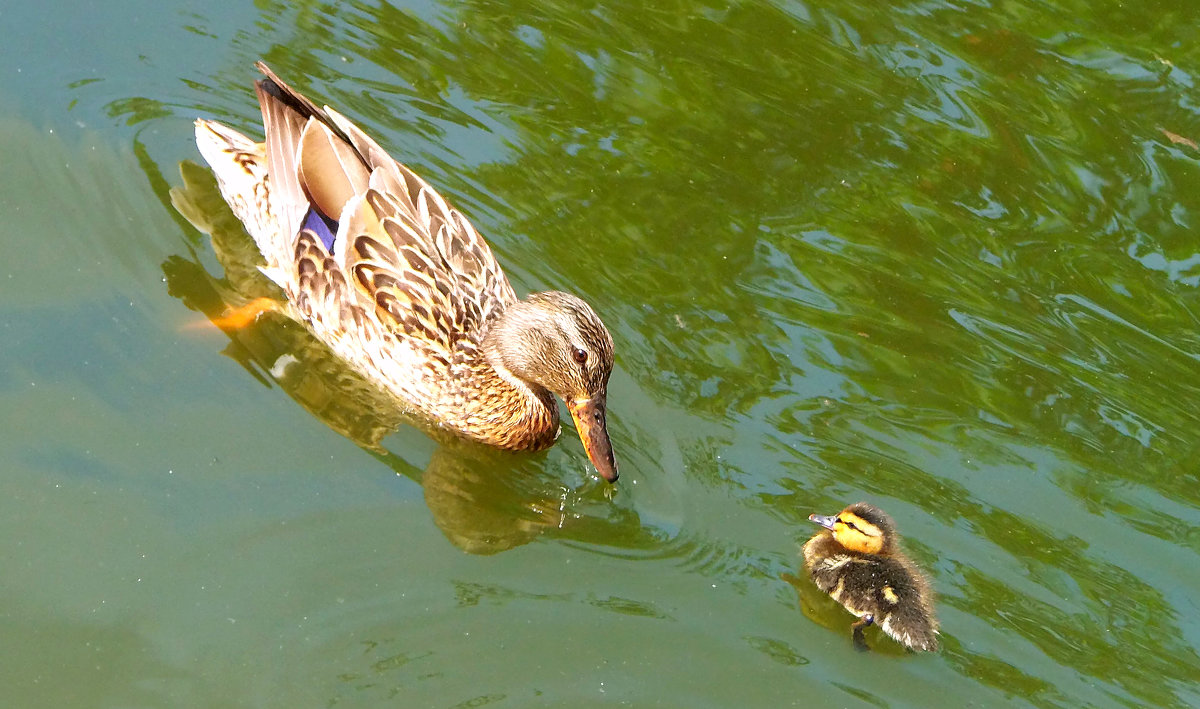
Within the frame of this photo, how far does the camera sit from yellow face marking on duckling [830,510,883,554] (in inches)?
179

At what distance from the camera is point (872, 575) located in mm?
4488

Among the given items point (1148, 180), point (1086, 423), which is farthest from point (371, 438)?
point (1148, 180)

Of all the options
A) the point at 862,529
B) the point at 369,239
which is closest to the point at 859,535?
the point at 862,529

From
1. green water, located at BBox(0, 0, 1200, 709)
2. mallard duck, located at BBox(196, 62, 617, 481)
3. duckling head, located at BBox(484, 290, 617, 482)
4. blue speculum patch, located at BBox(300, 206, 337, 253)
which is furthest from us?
blue speculum patch, located at BBox(300, 206, 337, 253)

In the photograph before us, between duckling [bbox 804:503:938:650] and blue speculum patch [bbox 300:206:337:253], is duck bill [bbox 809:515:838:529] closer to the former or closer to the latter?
duckling [bbox 804:503:938:650]

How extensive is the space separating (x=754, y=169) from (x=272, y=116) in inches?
85.4

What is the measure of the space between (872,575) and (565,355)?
1270mm

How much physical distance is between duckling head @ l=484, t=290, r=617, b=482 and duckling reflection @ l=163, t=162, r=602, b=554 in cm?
27

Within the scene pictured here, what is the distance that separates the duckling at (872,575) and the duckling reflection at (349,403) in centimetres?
85

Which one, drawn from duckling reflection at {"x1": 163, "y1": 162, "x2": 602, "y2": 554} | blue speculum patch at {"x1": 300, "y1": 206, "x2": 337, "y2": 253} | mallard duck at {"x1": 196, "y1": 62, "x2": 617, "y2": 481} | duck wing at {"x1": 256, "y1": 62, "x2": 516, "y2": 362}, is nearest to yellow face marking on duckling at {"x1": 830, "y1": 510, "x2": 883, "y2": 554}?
duckling reflection at {"x1": 163, "y1": 162, "x2": 602, "y2": 554}

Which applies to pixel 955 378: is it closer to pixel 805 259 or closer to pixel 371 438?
pixel 805 259

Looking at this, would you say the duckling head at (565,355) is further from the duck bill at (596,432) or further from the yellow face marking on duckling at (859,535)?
the yellow face marking on duckling at (859,535)

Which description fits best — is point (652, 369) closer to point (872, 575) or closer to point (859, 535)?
point (859, 535)

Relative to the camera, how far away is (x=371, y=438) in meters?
4.93
